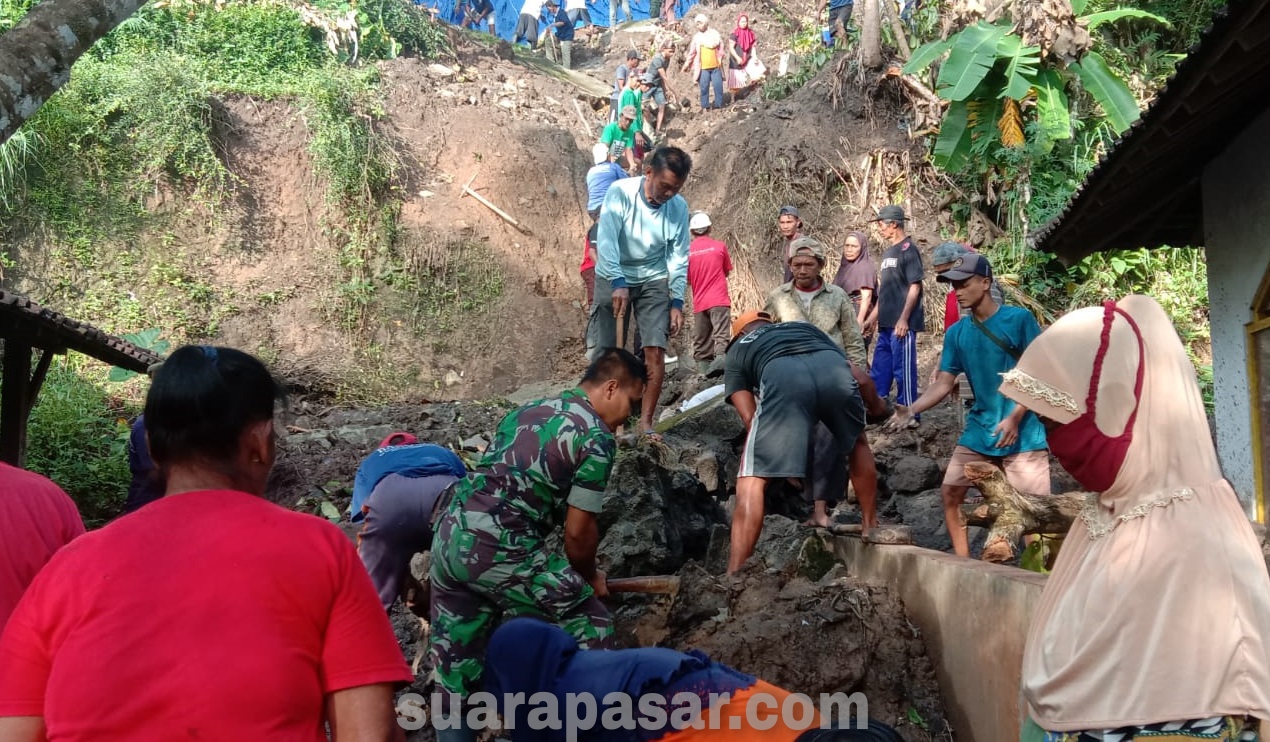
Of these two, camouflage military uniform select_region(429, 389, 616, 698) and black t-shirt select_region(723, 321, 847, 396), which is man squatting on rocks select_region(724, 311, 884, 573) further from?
camouflage military uniform select_region(429, 389, 616, 698)

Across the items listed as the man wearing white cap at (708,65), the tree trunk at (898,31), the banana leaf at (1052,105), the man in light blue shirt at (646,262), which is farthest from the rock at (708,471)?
the man wearing white cap at (708,65)

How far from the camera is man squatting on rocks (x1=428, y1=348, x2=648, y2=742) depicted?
3588mm

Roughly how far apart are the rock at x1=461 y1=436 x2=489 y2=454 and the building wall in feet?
18.4

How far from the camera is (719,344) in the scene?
1114 centimetres

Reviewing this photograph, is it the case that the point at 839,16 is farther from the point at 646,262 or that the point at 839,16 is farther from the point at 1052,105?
the point at 646,262

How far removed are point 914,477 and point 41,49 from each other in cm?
637

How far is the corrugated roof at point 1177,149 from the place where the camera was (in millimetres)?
4230

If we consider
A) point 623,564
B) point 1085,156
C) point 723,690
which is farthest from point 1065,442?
point 1085,156

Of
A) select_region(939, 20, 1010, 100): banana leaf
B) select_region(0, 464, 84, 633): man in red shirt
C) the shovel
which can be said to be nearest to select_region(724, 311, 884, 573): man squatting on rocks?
the shovel

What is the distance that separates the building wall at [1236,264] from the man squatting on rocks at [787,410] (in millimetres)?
2594

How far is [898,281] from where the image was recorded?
9.22 meters

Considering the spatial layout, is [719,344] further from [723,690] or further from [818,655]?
[723,690]

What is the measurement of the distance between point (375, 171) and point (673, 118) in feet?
24.8

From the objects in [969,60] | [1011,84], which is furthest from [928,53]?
[1011,84]
